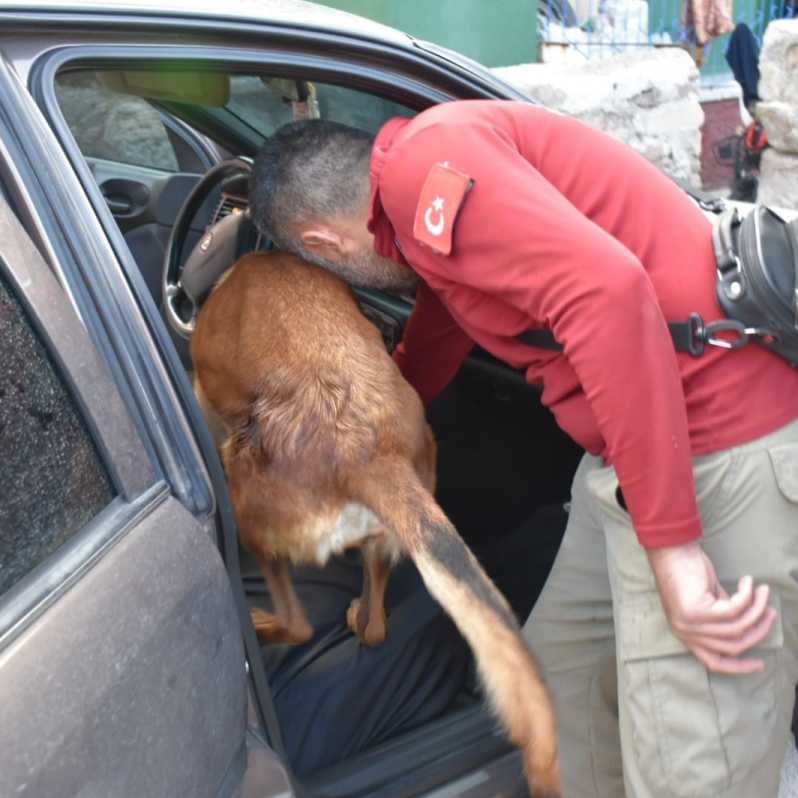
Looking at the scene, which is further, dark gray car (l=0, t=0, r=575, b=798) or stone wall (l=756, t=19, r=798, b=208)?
stone wall (l=756, t=19, r=798, b=208)

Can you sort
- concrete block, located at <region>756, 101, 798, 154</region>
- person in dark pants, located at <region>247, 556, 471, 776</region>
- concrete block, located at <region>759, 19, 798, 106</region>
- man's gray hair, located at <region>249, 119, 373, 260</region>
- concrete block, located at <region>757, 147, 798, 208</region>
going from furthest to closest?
concrete block, located at <region>757, 147, 798, 208</region>, concrete block, located at <region>756, 101, 798, 154</region>, concrete block, located at <region>759, 19, 798, 106</region>, person in dark pants, located at <region>247, 556, 471, 776</region>, man's gray hair, located at <region>249, 119, 373, 260</region>

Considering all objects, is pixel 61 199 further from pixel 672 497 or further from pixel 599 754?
pixel 599 754

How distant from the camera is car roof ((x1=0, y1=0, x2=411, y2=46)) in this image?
149cm

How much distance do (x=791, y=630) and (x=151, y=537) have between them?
3.53 ft

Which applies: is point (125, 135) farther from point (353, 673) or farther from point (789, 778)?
point (789, 778)

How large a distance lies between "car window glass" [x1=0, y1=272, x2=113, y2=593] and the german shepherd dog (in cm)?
72

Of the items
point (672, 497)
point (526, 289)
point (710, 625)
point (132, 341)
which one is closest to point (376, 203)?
point (526, 289)

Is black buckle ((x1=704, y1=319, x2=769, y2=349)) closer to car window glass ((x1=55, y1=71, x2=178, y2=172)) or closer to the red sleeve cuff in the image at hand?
the red sleeve cuff

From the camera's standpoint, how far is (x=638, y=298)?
4.65 feet

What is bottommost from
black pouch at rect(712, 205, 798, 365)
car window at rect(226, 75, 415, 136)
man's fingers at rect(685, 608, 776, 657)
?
man's fingers at rect(685, 608, 776, 657)

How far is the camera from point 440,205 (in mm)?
1482

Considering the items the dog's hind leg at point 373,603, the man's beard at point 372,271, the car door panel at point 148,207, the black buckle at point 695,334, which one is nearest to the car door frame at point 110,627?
the man's beard at point 372,271

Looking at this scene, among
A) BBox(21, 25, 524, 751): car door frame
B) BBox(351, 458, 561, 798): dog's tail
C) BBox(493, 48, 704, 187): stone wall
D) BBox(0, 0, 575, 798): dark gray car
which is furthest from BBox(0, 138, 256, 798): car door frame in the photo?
BBox(493, 48, 704, 187): stone wall

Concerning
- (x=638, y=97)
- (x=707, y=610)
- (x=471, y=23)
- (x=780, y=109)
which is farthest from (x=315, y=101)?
(x=780, y=109)
